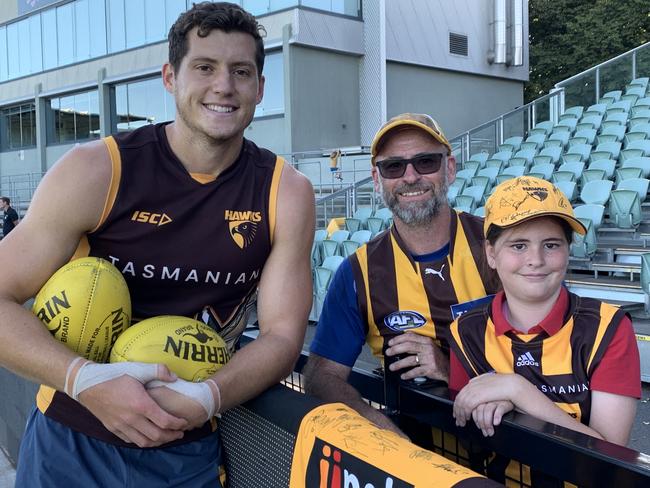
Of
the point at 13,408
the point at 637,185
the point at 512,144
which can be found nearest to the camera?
the point at 13,408

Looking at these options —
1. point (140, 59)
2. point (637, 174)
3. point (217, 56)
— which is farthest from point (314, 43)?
point (217, 56)

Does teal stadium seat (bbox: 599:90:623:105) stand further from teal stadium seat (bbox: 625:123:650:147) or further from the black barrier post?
the black barrier post

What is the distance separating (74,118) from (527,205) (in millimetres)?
26221

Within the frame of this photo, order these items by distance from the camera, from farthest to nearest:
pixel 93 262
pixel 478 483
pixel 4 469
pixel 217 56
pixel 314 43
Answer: pixel 314 43
pixel 4 469
pixel 217 56
pixel 93 262
pixel 478 483

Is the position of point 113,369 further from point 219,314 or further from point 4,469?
point 4,469

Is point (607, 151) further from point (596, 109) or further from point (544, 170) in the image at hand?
point (596, 109)

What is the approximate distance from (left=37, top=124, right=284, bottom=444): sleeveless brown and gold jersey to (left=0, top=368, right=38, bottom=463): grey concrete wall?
7.64 feet

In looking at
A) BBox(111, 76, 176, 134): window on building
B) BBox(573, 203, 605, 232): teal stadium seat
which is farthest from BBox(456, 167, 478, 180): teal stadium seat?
BBox(111, 76, 176, 134): window on building

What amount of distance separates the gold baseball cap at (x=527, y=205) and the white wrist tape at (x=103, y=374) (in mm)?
1063

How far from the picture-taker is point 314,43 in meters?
18.2

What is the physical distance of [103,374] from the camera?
1590 millimetres

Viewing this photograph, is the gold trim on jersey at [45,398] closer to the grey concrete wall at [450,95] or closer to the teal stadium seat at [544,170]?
the teal stadium seat at [544,170]

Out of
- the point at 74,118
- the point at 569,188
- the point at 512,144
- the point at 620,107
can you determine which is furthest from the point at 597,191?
the point at 74,118

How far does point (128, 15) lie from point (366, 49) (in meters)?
8.56
